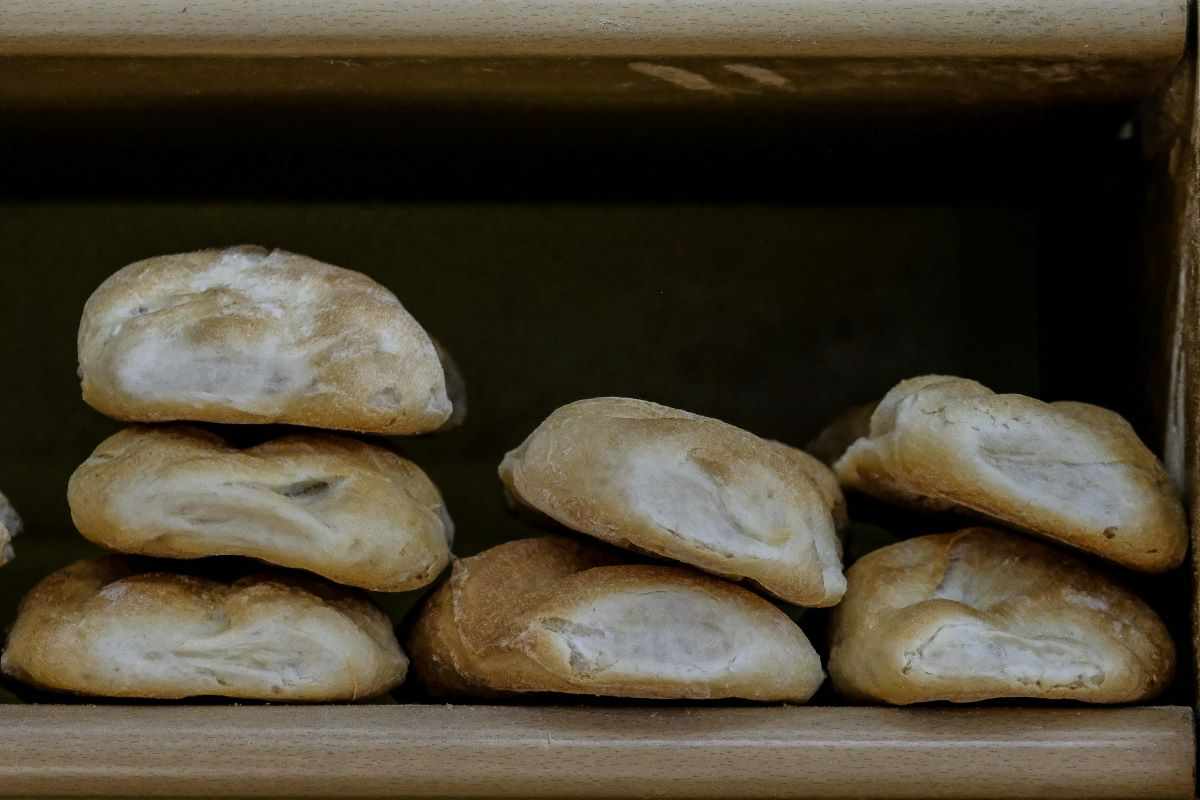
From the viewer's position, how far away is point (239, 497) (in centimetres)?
63

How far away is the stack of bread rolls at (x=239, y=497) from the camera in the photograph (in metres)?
0.63

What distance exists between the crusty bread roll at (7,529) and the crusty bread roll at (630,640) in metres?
0.22

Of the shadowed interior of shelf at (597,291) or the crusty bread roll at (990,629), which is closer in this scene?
the crusty bread roll at (990,629)

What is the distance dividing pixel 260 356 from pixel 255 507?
0.07 m

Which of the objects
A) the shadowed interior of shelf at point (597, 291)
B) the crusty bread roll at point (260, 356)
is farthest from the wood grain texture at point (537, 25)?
the shadowed interior of shelf at point (597, 291)

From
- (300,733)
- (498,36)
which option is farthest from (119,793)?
(498,36)

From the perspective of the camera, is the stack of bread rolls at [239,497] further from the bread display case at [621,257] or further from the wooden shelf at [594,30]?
the wooden shelf at [594,30]

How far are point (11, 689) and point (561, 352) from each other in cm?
47

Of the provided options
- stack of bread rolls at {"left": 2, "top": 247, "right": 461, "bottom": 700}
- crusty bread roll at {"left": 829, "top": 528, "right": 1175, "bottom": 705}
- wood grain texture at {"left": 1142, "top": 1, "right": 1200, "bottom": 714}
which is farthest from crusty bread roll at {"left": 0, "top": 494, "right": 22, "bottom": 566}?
wood grain texture at {"left": 1142, "top": 1, "right": 1200, "bottom": 714}

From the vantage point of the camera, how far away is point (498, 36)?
0.65 m

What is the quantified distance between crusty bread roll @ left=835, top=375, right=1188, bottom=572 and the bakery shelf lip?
9 cm

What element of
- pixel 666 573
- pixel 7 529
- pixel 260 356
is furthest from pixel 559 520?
pixel 7 529

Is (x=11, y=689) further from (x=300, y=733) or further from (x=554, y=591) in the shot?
(x=554, y=591)

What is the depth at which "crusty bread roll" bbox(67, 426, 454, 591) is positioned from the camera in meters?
0.63
